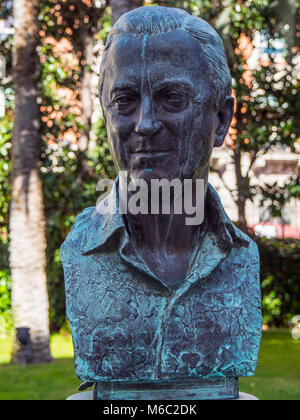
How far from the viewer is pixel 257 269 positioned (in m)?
2.80

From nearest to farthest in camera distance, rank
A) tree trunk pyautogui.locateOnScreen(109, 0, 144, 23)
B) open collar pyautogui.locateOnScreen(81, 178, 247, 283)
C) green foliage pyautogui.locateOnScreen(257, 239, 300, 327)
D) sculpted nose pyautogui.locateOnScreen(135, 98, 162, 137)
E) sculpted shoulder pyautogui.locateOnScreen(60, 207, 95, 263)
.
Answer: sculpted nose pyautogui.locateOnScreen(135, 98, 162, 137) < open collar pyautogui.locateOnScreen(81, 178, 247, 283) < sculpted shoulder pyautogui.locateOnScreen(60, 207, 95, 263) < tree trunk pyautogui.locateOnScreen(109, 0, 144, 23) < green foliage pyautogui.locateOnScreen(257, 239, 300, 327)

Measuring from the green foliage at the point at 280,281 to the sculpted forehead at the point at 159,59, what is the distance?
27.6ft

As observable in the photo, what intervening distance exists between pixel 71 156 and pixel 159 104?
6953 millimetres

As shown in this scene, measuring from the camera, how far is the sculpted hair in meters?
2.49

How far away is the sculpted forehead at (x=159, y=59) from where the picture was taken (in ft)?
8.01

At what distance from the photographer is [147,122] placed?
7.95 feet

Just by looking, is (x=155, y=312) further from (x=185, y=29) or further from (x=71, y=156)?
(x=71, y=156)

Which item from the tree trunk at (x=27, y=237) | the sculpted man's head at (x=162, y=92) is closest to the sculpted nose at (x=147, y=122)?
the sculpted man's head at (x=162, y=92)

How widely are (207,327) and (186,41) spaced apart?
1.19 metres

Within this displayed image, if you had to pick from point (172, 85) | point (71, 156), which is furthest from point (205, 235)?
point (71, 156)

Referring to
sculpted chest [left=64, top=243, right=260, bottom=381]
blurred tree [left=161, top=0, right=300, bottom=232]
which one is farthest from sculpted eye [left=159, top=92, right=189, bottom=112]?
blurred tree [left=161, top=0, right=300, bottom=232]

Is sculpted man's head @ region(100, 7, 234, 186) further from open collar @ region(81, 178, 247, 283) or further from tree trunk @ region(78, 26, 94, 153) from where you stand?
tree trunk @ region(78, 26, 94, 153)

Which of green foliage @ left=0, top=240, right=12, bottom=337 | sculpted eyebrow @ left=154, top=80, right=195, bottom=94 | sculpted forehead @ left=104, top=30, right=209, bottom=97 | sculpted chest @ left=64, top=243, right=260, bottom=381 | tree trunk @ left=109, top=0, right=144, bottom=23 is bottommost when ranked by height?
green foliage @ left=0, top=240, right=12, bottom=337

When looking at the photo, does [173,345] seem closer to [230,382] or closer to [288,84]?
[230,382]
